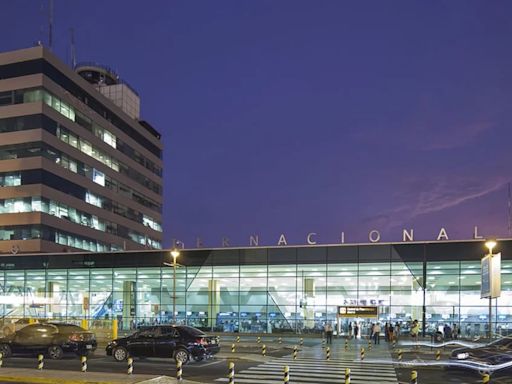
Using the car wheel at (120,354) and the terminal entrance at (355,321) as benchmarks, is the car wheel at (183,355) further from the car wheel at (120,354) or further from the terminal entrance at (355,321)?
the terminal entrance at (355,321)

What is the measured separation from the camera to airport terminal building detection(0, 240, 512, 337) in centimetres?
4441

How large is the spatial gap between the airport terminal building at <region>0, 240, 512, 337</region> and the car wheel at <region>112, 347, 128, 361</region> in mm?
16095

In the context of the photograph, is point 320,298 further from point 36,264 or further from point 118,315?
point 36,264

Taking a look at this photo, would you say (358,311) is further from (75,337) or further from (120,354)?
(75,337)

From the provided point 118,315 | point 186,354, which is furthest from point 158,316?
point 186,354

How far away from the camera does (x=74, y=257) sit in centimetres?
5356

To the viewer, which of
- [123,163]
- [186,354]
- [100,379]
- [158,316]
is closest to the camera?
[100,379]

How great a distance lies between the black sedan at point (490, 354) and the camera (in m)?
19.6

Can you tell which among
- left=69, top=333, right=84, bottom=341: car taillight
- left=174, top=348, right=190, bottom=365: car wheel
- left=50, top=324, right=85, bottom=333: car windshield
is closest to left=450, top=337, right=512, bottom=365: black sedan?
left=174, top=348, right=190, bottom=365: car wheel

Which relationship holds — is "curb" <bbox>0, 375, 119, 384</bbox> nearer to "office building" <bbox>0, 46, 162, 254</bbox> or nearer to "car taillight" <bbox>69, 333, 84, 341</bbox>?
"car taillight" <bbox>69, 333, 84, 341</bbox>

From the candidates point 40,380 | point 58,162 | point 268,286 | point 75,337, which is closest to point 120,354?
point 75,337

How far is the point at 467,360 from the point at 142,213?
8017cm

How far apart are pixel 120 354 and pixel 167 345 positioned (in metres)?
2.34

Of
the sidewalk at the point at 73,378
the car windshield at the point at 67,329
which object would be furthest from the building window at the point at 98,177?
the sidewalk at the point at 73,378
